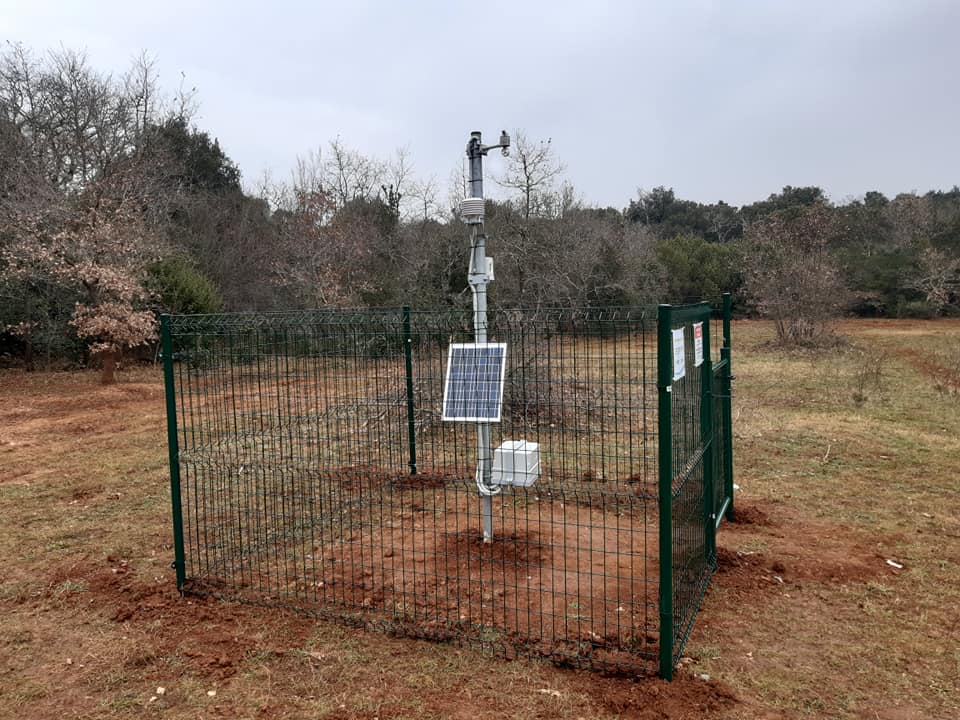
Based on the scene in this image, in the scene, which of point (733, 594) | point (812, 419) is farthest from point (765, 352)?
point (733, 594)

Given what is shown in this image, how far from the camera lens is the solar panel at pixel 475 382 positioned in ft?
12.8

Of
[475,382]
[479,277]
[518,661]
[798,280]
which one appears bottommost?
[518,661]

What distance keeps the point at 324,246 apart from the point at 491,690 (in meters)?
15.6

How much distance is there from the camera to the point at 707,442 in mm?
4023

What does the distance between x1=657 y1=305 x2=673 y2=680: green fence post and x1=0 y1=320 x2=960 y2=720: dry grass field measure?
18 cm

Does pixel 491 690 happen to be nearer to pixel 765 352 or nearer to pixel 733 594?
pixel 733 594

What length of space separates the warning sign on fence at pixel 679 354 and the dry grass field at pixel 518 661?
1.38 metres

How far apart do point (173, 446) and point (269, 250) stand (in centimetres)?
1799

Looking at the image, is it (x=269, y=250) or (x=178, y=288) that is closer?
(x=178, y=288)

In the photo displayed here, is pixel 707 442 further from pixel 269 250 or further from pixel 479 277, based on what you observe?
pixel 269 250

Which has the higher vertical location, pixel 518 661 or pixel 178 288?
pixel 178 288

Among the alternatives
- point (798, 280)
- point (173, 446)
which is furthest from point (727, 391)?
point (798, 280)

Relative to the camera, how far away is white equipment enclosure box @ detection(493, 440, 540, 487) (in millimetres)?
3986

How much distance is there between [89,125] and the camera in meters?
17.6
